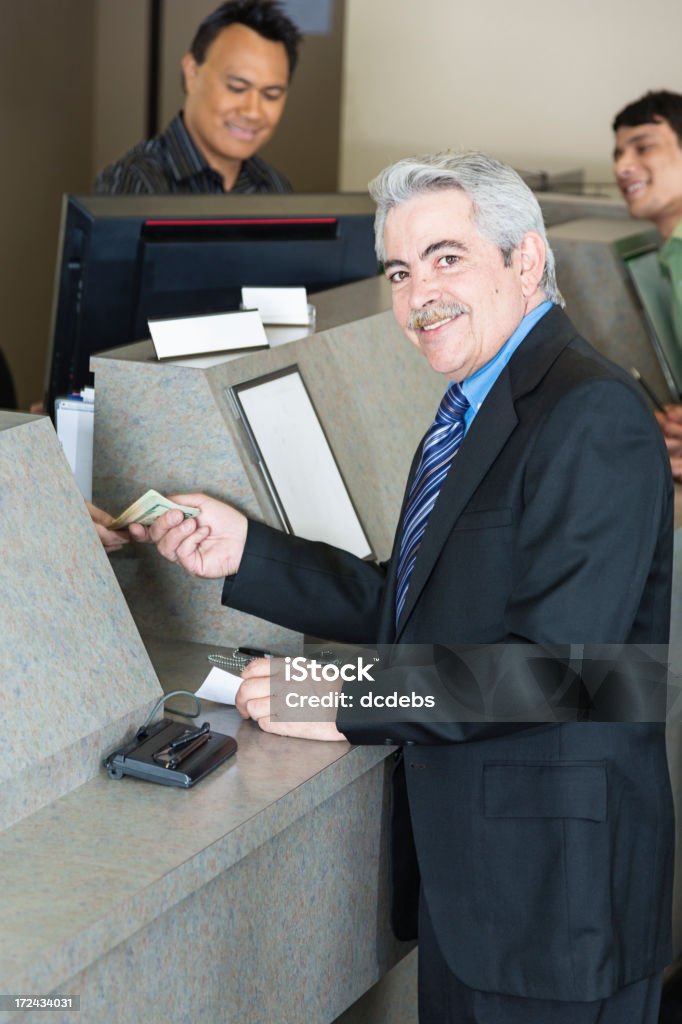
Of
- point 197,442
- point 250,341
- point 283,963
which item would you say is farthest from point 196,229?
point 283,963

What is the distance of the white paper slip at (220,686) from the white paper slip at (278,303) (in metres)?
Answer: 0.74

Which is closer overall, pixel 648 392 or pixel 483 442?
pixel 483 442

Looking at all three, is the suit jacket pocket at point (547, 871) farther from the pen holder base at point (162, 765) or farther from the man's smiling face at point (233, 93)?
the man's smiling face at point (233, 93)

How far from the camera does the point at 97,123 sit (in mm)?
5871

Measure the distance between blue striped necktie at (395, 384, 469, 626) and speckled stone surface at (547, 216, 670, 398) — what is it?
148cm

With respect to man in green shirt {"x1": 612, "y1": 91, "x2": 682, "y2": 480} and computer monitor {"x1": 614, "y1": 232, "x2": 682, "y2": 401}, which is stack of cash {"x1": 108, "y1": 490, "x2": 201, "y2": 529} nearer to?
computer monitor {"x1": 614, "y1": 232, "x2": 682, "y2": 401}

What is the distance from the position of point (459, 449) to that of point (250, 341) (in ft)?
1.85

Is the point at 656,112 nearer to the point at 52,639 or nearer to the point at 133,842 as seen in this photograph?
the point at 52,639

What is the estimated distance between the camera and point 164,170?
348cm

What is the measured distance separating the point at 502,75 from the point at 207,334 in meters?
2.85

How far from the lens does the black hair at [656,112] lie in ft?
11.7

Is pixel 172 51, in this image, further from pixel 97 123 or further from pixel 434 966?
pixel 434 966

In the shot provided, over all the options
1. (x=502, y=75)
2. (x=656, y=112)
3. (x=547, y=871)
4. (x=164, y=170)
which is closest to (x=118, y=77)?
(x=502, y=75)

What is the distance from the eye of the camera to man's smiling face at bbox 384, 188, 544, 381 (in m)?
1.57
